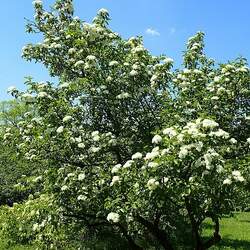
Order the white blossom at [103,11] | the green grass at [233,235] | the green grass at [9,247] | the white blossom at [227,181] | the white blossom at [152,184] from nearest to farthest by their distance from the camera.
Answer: the white blossom at [152,184], the white blossom at [227,181], the white blossom at [103,11], the green grass at [233,235], the green grass at [9,247]

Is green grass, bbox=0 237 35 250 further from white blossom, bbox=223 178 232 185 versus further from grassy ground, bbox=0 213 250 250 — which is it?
white blossom, bbox=223 178 232 185

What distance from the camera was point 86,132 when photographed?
556 inches

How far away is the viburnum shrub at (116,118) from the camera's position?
1265 centimetres

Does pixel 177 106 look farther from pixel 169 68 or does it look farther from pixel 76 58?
pixel 76 58

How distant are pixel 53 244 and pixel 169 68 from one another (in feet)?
23.5

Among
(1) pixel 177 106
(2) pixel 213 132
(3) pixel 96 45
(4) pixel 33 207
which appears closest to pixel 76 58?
(3) pixel 96 45

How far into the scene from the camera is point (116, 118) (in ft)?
48.3

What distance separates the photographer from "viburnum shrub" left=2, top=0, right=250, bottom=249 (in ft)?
41.5

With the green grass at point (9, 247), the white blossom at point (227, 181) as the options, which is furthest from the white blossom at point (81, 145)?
the green grass at point (9, 247)

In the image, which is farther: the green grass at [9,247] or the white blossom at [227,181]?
the green grass at [9,247]

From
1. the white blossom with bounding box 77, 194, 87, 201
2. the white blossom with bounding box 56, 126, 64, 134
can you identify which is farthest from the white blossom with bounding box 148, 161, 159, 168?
the white blossom with bounding box 56, 126, 64, 134

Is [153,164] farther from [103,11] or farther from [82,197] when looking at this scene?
[103,11]

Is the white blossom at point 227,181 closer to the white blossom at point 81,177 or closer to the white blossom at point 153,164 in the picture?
the white blossom at point 153,164

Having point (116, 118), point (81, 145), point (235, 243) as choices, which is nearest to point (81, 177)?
point (81, 145)
